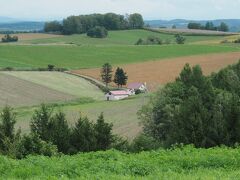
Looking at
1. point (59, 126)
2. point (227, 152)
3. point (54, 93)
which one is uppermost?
point (227, 152)

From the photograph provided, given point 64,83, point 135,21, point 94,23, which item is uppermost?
point 135,21

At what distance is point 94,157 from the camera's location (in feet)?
47.8

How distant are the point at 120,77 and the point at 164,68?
34.6 feet

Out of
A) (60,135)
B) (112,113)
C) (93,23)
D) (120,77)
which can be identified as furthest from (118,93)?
(93,23)

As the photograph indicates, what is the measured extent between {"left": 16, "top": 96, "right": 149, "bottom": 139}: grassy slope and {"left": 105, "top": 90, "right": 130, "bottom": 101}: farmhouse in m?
4.21

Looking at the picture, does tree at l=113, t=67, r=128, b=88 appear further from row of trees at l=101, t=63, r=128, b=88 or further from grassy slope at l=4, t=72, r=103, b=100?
grassy slope at l=4, t=72, r=103, b=100

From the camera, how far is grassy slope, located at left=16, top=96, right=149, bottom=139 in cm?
3915

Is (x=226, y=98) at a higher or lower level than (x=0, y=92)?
higher

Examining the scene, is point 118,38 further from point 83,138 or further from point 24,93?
point 83,138

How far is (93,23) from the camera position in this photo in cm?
15575

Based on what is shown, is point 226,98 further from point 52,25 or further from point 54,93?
point 52,25

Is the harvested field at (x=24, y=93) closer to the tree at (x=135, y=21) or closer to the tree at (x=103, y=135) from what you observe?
the tree at (x=103, y=135)

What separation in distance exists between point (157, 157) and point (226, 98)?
1896cm

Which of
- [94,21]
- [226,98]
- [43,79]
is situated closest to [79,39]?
[94,21]
